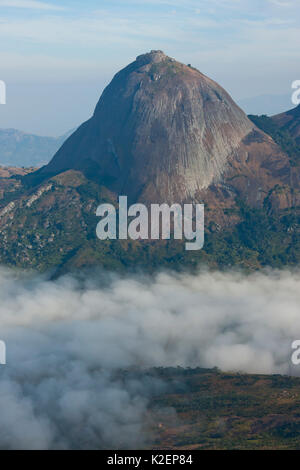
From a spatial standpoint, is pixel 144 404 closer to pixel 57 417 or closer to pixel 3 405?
pixel 57 417

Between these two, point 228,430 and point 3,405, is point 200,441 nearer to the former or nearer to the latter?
point 228,430

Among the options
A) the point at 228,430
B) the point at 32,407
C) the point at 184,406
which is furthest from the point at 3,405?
the point at 228,430
